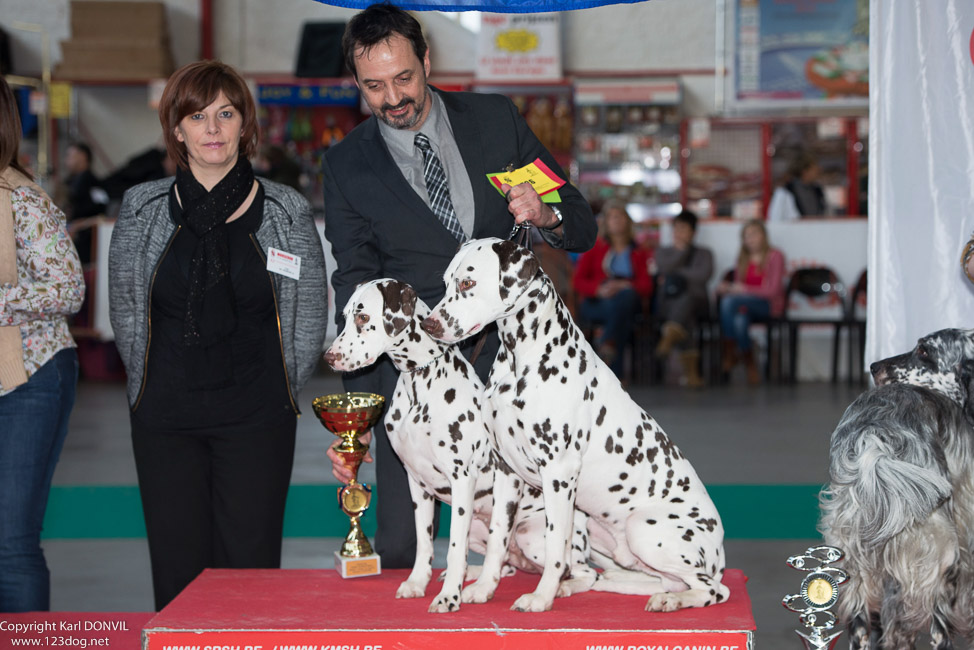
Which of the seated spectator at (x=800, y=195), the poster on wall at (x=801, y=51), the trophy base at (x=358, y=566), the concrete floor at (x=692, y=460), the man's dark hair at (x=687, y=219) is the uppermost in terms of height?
the poster on wall at (x=801, y=51)

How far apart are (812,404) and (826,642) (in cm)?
620

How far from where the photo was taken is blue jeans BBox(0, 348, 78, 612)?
9.48 ft

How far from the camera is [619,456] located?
7.92 ft

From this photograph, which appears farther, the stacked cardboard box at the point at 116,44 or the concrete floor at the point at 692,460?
the stacked cardboard box at the point at 116,44

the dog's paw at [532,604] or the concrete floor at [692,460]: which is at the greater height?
the dog's paw at [532,604]

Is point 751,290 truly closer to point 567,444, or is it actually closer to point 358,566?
point 358,566

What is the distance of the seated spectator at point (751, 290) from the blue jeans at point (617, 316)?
0.89m

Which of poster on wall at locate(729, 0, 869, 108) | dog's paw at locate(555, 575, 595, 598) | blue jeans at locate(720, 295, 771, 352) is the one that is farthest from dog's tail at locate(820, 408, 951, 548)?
poster on wall at locate(729, 0, 869, 108)

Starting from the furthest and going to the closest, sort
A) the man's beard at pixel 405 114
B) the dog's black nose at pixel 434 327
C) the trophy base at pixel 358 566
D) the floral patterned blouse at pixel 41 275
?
the floral patterned blouse at pixel 41 275 → the trophy base at pixel 358 566 → the man's beard at pixel 405 114 → the dog's black nose at pixel 434 327

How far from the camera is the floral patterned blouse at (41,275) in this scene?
2.87 meters

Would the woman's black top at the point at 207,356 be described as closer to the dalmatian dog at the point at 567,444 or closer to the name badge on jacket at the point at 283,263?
the name badge on jacket at the point at 283,263

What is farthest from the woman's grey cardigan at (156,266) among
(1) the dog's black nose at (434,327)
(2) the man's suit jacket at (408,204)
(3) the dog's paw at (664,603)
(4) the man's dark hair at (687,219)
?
(4) the man's dark hair at (687,219)

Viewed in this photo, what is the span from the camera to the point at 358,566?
2.71 metres

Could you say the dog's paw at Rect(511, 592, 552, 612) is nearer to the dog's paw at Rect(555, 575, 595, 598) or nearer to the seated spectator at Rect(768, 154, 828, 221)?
the dog's paw at Rect(555, 575, 595, 598)
